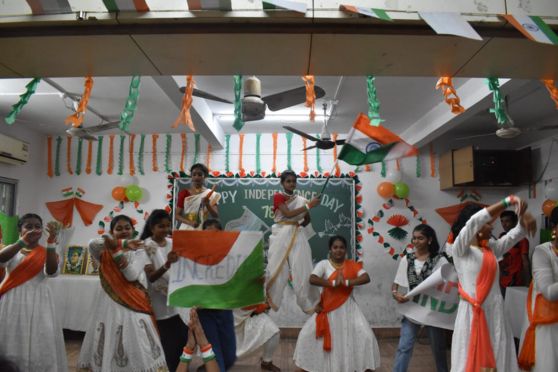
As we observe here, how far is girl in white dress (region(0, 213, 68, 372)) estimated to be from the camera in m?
2.64

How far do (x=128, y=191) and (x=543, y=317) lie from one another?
16.2ft

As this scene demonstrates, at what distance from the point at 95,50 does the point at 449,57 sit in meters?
1.73

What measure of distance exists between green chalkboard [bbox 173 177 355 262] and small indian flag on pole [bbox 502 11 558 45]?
13.2ft

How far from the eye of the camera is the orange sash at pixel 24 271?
8.81ft

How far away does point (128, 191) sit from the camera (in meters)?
5.73

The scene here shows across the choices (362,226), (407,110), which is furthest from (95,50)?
(362,226)

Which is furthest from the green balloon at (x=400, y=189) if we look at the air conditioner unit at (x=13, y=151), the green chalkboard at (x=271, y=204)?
the air conditioner unit at (x=13, y=151)

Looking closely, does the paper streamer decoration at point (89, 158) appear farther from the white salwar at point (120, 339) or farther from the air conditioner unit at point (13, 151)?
Answer: the white salwar at point (120, 339)

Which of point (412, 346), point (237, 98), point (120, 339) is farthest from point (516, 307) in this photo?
point (120, 339)

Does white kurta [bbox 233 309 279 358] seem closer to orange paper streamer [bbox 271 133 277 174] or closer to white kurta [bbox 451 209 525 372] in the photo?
white kurta [bbox 451 209 525 372]

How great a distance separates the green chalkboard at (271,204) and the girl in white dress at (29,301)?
10.1 feet

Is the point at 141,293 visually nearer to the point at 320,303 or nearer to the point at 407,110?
the point at 320,303

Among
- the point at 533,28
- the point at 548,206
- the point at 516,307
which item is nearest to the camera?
→ the point at 533,28

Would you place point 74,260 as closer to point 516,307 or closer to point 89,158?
point 89,158
